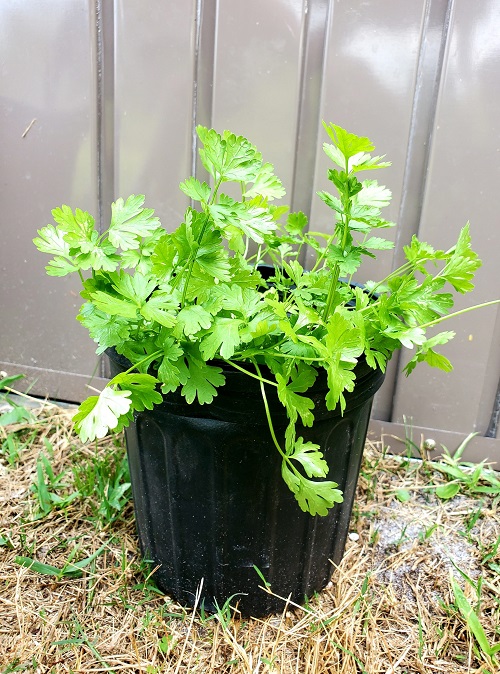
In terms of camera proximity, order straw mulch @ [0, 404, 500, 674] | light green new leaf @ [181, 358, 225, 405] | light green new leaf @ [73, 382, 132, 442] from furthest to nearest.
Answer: straw mulch @ [0, 404, 500, 674] → light green new leaf @ [181, 358, 225, 405] → light green new leaf @ [73, 382, 132, 442]

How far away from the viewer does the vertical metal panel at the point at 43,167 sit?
58.8 inches

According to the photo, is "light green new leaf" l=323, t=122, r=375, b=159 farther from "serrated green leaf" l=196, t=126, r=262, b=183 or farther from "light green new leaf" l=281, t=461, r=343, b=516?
"light green new leaf" l=281, t=461, r=343, b=516

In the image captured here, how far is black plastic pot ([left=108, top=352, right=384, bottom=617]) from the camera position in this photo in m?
0.91

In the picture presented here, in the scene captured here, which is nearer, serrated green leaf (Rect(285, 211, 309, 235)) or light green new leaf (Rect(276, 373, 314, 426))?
light green new leaf (Rect(276, 373, 314, 426))

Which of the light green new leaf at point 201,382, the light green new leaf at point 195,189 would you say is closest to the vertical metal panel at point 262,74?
the light green new leaf at point 195,189

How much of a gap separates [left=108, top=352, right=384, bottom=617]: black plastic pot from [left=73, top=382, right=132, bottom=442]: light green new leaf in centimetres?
18

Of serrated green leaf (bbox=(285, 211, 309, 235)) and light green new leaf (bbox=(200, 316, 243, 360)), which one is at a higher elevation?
serrated green leaf (bbox=(285, 211, 309, 235))

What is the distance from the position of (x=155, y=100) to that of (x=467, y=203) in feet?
2.80

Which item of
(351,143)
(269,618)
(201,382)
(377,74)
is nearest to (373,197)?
(351,143)

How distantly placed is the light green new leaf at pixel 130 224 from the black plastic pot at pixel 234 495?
0.66 ft

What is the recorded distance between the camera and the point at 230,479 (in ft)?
3.12

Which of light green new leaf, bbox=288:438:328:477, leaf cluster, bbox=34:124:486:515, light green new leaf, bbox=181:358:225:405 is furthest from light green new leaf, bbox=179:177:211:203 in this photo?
light green new leaf, bbox=288:438:328:477

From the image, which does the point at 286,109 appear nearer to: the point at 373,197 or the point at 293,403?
the point at 373,197

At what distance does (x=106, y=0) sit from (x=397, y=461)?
4.78 feet
